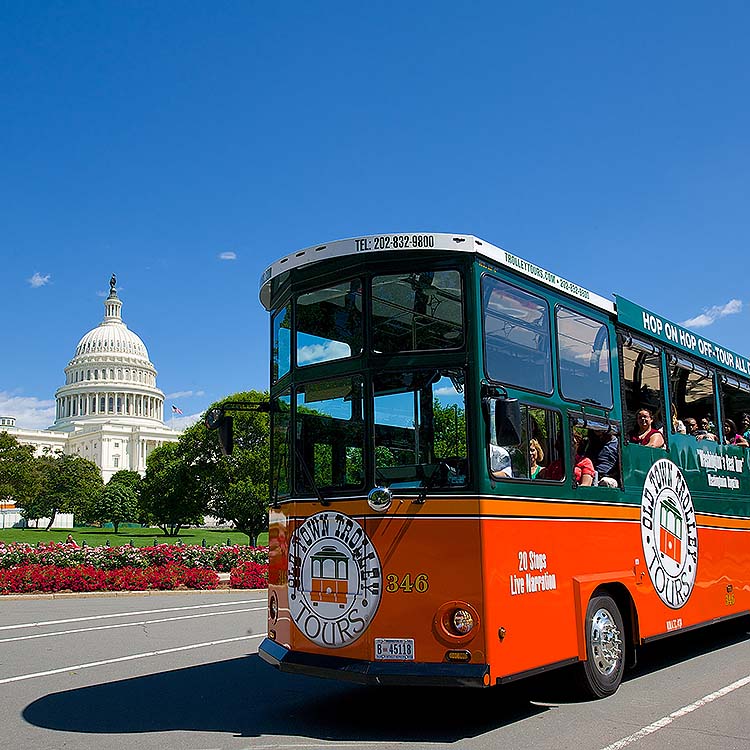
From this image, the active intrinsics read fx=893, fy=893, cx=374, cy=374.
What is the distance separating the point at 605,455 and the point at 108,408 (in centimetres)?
15020

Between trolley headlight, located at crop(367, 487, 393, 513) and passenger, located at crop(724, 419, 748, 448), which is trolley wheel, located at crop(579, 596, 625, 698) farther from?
passenger, located at crop(724, 419, 748, 448)

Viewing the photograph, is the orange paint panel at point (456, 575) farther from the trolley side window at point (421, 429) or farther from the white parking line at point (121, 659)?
the white parking line at point (121, 659)

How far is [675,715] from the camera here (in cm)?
742

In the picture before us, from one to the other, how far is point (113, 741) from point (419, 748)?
2.40 m

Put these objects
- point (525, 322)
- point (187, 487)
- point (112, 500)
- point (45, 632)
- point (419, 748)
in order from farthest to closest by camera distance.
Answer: point (112, 500) < point (187, 487) < point (45, 632) < point (525, 322) < point (419, 748)

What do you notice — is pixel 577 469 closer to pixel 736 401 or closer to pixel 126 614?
pixel 736 401

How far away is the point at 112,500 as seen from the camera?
326 ft

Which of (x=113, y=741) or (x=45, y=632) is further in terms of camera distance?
(x=45, y=632)

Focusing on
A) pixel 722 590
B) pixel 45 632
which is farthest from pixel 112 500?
pixel 722 590

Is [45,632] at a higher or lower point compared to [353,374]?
lower

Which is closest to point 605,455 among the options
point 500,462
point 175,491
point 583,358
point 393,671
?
point 583,358

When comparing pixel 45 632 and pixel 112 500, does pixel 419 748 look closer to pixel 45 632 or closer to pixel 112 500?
pixel 45 632

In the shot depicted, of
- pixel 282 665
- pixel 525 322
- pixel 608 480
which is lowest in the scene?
pixel 282 665

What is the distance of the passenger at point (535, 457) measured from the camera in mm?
7359
